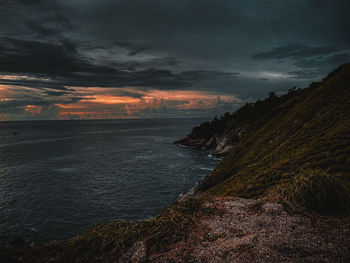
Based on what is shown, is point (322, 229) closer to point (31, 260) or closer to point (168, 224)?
point (168, 224)

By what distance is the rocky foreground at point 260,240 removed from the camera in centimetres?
777

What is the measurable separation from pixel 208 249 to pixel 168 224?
2.79 m

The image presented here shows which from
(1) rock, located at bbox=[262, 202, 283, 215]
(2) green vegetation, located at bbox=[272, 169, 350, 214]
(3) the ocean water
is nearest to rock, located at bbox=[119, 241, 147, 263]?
(1) rock, located at bbox=[262, 202, 283, 215]

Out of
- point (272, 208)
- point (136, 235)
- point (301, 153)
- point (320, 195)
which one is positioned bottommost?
point (136, 235)

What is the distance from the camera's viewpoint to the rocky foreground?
25.5 ft

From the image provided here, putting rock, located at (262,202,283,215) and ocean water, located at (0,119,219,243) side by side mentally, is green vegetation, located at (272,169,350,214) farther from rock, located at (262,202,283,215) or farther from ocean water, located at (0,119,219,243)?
ocean water, located at (0,119,219,243)

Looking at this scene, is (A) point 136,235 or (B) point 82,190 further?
(B) point 82,190

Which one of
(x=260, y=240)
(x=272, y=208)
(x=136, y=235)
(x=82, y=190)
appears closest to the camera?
(x=260, y=240)

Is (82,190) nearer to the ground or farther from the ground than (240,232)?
nearer to the ground

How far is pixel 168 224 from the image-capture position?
35.8ft

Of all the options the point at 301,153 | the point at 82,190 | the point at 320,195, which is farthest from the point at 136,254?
the point at 82,190

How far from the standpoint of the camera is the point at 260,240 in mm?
8812

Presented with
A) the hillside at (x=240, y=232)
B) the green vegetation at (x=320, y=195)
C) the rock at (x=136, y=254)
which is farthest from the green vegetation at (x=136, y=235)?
the green vegetation at (x=320, y=195)

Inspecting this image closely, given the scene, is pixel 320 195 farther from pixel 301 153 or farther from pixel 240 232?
pixel 301 153
